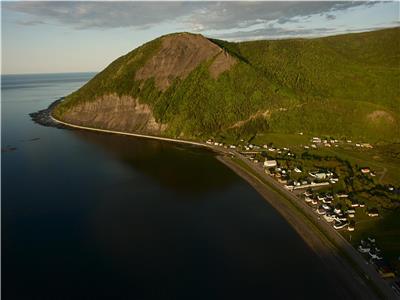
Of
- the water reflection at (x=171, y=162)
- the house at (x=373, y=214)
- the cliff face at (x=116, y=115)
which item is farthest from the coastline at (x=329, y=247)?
the cliff face at (x=116, y=115)

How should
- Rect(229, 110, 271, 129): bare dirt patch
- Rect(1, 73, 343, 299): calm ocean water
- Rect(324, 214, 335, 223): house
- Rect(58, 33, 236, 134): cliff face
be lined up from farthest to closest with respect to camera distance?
1. Rect(58, 33, 236, 134): cliff face
2. Rect(229, 110, 271, 129): bare dirt patch
3. Rect(324, 214, 335, 223): house
4. Rect(1, 73, 343, 299): calm ocean water

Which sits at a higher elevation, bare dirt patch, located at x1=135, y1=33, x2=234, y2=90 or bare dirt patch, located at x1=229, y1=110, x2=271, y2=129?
bare dirt patch, located at x1=135, y1=33, x2=234, y2=90

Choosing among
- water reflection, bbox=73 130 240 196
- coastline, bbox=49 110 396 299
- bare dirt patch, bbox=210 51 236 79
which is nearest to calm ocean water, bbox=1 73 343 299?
water reflection, bbox=73 130 240 196

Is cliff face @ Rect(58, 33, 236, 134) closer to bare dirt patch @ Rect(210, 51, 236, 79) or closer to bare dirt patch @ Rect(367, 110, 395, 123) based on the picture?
bare dirt patch @ Rect(210, 51, 236, 79)

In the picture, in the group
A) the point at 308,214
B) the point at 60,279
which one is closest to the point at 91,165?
the point at 60,279

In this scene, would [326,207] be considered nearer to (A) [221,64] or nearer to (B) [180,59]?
(A) [221,64]

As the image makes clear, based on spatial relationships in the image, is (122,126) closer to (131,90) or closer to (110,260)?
(131,90)

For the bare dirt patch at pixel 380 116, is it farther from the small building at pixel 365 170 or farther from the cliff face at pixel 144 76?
the cliff face at pixel 144 76
